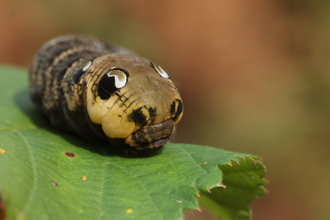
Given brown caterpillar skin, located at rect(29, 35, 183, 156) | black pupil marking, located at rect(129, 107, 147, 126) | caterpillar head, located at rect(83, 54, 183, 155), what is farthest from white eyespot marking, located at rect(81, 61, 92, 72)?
black pupil marking, located at rect(129, 107, 147, 126)

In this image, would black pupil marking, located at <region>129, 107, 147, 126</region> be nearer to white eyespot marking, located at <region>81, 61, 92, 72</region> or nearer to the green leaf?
the green leaf

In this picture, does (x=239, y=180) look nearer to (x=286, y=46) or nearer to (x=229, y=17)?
(x=286, y=46)

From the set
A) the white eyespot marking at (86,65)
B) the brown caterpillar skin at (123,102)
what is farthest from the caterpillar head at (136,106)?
the white eyespot marking at (86,65)

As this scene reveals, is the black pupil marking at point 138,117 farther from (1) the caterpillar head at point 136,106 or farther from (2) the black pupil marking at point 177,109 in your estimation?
(2) the black pupil marking at point 177,109

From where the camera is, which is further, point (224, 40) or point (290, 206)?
point (224, 40)

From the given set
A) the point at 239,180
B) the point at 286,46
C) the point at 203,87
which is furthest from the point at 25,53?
the point at 239,180
